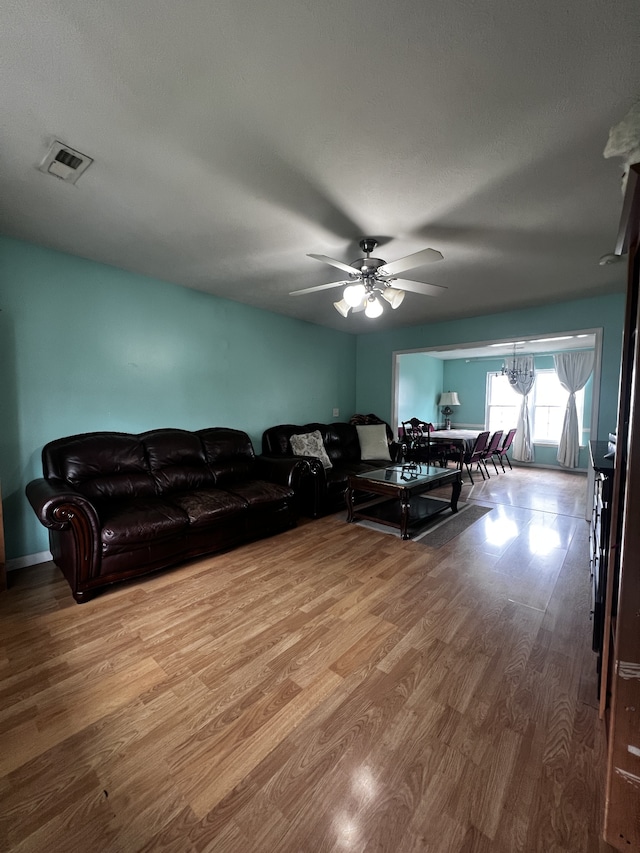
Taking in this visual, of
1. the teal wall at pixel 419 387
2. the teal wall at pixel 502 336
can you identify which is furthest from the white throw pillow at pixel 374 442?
the teal wall at pixel 419 387

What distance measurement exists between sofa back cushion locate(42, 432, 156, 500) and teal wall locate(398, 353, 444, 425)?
503cm

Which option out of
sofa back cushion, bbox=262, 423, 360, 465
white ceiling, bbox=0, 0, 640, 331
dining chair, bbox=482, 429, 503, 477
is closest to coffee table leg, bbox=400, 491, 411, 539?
sofa back cushion, bbox=262, 423, 360, 465

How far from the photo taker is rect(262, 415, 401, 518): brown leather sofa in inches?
150

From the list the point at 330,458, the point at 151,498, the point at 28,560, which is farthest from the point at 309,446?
the point at 28,560

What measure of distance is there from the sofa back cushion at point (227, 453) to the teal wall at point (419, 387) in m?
3.89

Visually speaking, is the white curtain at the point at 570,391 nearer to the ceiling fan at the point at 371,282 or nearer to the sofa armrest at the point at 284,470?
the ceiling fan at the point at 371,282

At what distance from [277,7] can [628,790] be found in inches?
102

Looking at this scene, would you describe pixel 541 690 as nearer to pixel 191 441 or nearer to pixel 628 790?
pixel 628 790

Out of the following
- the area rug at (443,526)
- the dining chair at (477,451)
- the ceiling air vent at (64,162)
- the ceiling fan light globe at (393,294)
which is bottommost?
the area rug at (443,526)

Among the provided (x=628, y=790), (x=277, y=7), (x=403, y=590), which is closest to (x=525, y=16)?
(x=277, y=7)

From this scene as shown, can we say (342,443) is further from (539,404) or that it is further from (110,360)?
(539,404)

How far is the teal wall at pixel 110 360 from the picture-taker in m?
2.66

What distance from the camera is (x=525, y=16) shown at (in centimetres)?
Answer: 107

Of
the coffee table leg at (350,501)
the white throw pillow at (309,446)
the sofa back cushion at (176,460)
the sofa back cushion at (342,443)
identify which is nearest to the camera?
the sofa back cushion at (176,460)
